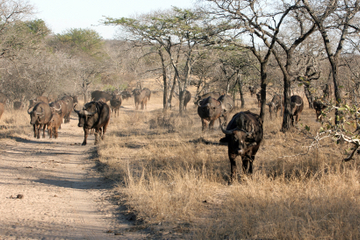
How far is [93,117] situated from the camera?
12.0 metres

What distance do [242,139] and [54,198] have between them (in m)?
3.50

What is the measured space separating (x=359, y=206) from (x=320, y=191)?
762mm

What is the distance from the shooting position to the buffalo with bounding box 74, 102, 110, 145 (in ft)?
38.3

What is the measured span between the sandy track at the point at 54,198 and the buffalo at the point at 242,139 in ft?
7.70

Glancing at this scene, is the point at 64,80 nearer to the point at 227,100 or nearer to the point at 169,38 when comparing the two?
the point at 169,38

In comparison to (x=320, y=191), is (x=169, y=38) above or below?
above

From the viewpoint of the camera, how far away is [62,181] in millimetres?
6875

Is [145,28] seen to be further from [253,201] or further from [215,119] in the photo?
[253,201]

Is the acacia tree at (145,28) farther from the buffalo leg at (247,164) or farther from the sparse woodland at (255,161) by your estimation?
the buffalo leg at (247,164)

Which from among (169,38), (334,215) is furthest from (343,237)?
(169,38)

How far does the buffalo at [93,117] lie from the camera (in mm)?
11664

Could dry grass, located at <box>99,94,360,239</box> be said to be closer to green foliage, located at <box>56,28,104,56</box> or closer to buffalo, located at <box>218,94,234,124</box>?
buffalo, located at <box>218,94,234,124</box>

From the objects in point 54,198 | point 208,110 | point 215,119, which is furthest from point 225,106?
point 54,198

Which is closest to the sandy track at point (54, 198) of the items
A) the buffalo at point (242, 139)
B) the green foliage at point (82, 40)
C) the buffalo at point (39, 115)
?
the buffalo at point (242, 139)
